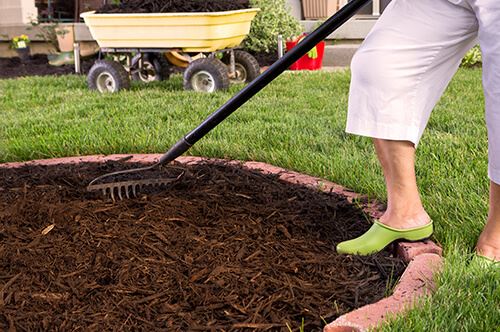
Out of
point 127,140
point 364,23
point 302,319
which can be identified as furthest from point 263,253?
point 364,23

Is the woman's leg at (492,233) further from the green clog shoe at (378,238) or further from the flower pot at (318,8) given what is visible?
the flower pot at (318,8)

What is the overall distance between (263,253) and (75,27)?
23.1 ft

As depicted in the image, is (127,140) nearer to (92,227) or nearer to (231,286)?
(92,227)

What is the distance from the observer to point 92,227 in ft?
7.18

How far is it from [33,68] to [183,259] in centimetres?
647

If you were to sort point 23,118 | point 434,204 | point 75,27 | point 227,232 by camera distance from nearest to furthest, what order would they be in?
1. point 227,232
2. point 434,204
3. point 23,118
4. point 75,27

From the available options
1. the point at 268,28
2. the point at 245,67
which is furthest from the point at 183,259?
the point at 268,28

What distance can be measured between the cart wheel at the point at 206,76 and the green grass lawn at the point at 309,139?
0.11 meters

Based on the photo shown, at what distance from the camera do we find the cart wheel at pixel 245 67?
597cm

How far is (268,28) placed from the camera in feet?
25.7

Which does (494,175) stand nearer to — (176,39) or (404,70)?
(404,70)

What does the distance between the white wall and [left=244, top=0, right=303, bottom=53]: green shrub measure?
2978 mm

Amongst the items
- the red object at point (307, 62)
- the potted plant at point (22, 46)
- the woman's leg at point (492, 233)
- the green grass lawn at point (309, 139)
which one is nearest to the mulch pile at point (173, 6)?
the green grass lawn at point (309, 139)

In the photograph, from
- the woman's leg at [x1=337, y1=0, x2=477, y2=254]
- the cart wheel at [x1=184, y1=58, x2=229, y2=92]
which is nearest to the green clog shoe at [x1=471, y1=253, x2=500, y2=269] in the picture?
the woman's leg at [x1=337, y1=0, x2=477, y2=254]
